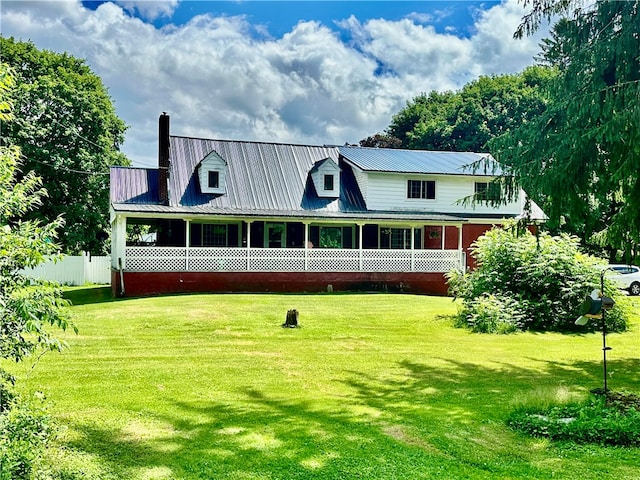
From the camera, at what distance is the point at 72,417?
6.27m

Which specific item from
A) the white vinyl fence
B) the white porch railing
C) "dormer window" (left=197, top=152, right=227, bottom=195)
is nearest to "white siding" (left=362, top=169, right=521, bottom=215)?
the white porch railing

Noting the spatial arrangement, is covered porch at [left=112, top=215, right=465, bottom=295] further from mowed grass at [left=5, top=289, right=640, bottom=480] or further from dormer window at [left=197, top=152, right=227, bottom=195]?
mowed grass at [left=5, top=289, right=640, bottom=480]

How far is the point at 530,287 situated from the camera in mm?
15711

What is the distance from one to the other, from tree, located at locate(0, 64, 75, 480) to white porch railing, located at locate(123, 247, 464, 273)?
54.6 feet

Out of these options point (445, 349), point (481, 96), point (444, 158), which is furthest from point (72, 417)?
point (481, 96)

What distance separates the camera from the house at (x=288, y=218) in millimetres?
21641

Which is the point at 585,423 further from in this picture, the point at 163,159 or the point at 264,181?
the point at 163,159

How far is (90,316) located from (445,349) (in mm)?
9549

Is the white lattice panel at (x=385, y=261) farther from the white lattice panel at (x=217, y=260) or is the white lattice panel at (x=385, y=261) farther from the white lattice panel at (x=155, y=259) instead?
the white lattice panel at (x=155, y=259)

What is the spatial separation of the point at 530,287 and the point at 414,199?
1097 cm

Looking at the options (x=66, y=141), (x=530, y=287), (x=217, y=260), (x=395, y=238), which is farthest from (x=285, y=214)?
(x=66, y=141)

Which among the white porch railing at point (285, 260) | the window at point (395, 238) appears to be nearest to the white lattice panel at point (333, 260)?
the white porch railing at point (285, 260)

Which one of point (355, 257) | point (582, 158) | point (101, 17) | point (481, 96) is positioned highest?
point (481, 96)

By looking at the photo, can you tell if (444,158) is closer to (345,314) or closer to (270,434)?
(345,314)
